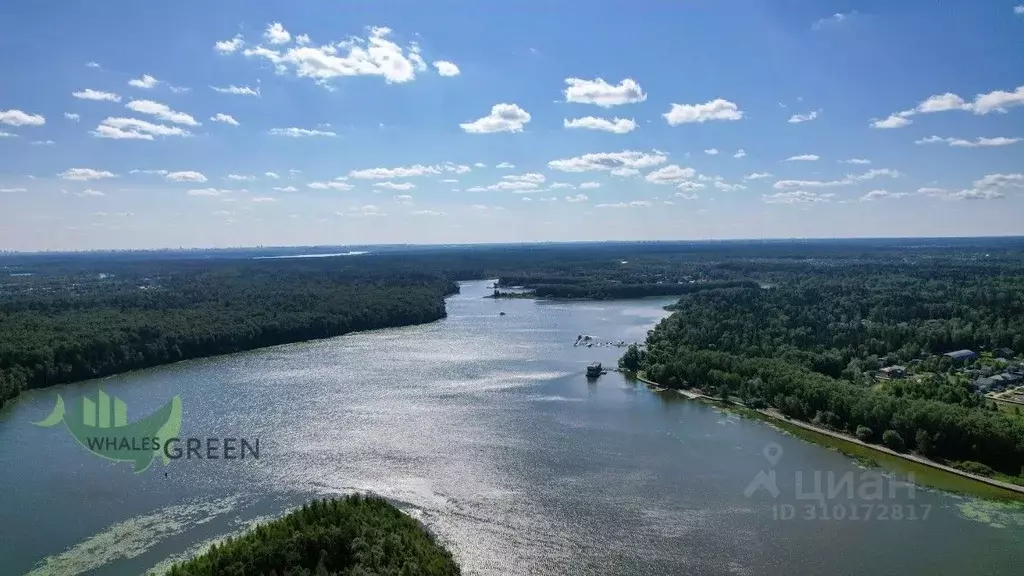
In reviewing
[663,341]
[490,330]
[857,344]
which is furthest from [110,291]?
[857,344]

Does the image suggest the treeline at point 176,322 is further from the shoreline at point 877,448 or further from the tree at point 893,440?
the tree at point 893,440

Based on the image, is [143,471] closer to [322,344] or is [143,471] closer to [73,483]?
[73,483]

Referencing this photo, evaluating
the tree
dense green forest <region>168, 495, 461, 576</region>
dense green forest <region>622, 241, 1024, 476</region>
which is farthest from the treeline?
the tree

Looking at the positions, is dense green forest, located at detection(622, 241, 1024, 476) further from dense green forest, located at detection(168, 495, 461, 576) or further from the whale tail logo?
the whale tail logo

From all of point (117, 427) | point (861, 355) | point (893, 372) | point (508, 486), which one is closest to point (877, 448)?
point (508, 486)

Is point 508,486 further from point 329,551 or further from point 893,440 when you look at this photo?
point 893,440

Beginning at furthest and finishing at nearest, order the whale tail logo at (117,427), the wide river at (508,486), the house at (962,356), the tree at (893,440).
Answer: the house at (962,356) → the whale tail logo at (117,427) → the tree at (893,440) → the wide river at (508,486)

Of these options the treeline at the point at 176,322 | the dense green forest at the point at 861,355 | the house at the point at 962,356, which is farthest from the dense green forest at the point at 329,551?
the house at the point at 962,356
